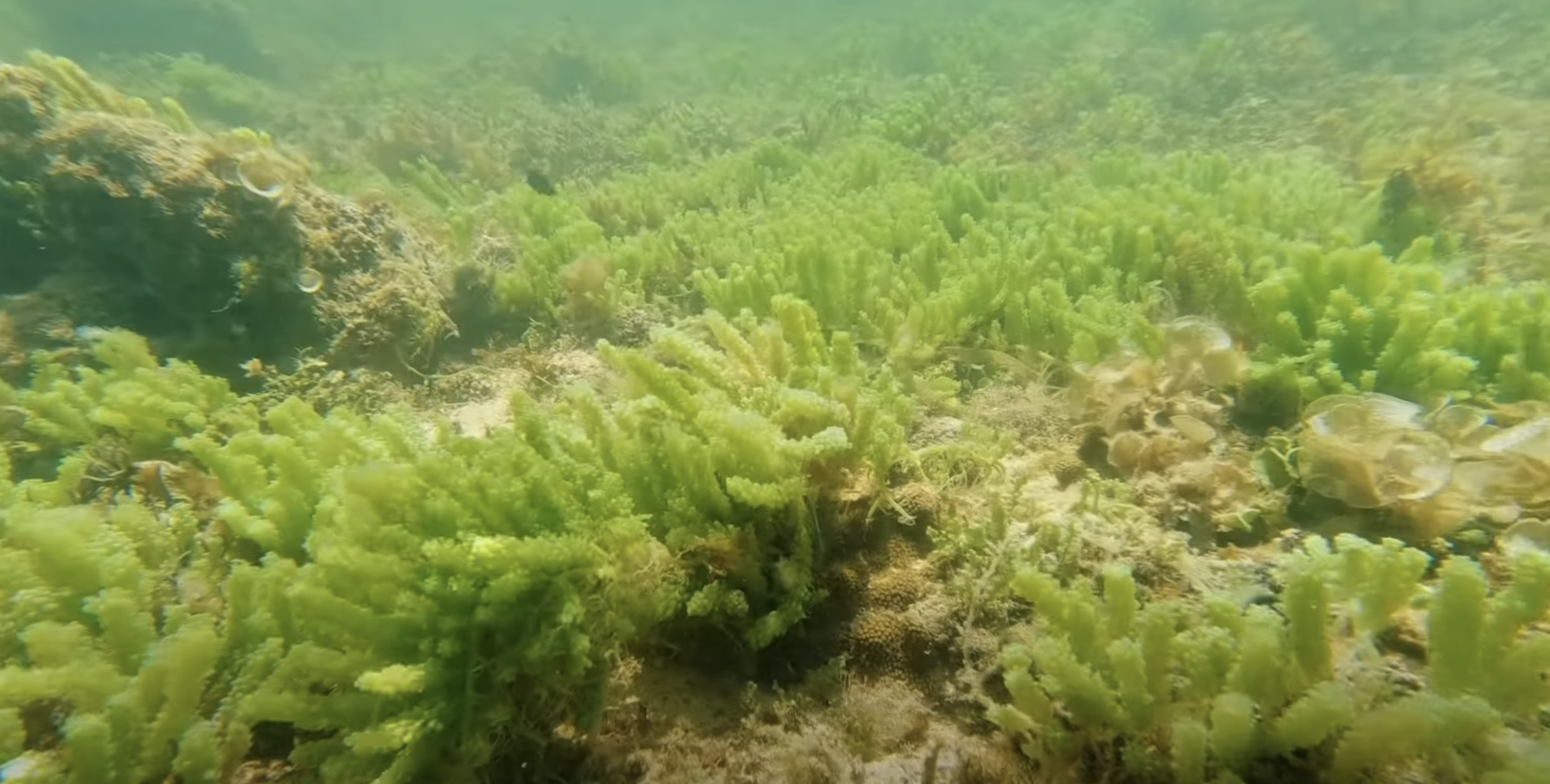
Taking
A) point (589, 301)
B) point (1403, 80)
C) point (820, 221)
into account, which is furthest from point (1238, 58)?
point (589, 301)

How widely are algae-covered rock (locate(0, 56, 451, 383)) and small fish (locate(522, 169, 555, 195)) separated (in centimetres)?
380

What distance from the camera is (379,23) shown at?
1088 inches

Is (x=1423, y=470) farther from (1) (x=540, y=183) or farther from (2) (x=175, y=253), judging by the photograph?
(1) (x=540, y=183)

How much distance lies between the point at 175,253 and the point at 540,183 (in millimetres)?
4562

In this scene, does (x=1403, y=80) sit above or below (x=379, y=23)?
below

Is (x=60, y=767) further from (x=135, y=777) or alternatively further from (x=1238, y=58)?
(x=1238, y=58)

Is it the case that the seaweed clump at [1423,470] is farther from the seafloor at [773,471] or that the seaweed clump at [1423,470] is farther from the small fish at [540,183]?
the small fish at [540,183]

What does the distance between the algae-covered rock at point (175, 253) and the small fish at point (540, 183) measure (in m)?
3.80

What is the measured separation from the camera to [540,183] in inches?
353

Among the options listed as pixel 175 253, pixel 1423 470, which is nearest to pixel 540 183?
pixel 175 253

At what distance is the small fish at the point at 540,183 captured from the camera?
8758mm

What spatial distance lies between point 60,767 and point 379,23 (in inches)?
1254

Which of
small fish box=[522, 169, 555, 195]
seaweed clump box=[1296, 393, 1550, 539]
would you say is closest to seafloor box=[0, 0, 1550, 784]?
seaweed clump box=[1296, 393, 1550, 539]

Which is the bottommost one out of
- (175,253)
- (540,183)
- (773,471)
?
(540,183)
